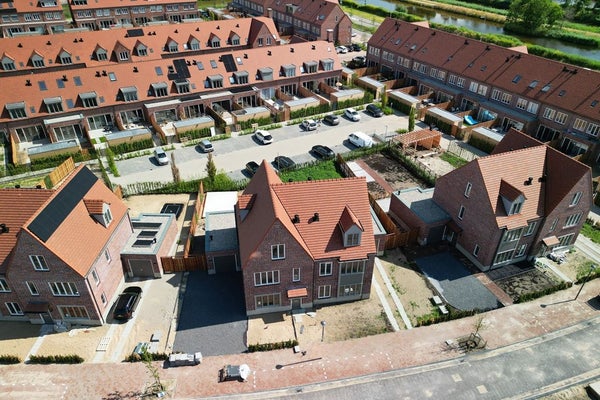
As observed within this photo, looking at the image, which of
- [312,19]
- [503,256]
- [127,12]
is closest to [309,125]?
[503,256]

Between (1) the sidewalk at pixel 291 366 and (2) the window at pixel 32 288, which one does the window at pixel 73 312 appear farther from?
(1) the sidewalk at pixel 291 366

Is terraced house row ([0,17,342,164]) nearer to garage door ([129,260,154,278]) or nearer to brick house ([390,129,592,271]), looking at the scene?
garage door ([129,260,154,278])

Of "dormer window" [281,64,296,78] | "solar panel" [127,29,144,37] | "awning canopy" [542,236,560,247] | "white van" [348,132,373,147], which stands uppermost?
"solar panel" [127,29,144,37]

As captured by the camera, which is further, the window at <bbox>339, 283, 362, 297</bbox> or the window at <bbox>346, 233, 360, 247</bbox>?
the window at <bbox>339, 283, 362, 297</bbox>

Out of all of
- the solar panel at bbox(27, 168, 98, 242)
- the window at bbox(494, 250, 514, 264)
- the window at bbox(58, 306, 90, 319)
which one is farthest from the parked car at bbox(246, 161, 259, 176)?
the window at bbox(494, 250, 514, 264)

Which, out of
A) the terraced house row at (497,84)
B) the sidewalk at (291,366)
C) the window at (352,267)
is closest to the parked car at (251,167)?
the window at (352,267)

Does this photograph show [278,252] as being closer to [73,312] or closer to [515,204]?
[73,312]
